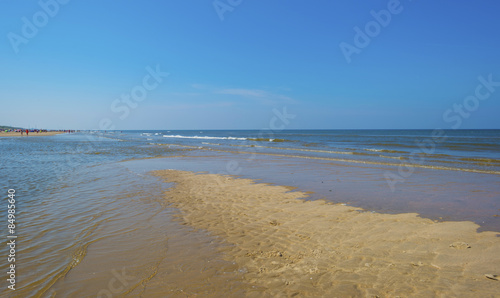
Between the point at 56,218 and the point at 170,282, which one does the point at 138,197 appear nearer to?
the point at 56,218

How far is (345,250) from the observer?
484cm

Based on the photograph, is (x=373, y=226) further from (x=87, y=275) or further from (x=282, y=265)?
(x=87, y=275)

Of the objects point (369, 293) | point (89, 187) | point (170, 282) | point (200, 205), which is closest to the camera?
point (369, 293)

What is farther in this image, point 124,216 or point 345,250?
point 124,216

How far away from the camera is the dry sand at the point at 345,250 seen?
368 centimetres

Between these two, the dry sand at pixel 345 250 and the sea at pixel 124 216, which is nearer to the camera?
the dry sand at pixel 345 250

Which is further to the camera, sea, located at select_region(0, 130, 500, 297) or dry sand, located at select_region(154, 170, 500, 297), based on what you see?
sea, located at select_region(0, 130, 500, 297)

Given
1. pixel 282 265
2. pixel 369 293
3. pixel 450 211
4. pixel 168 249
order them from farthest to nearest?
pixel 450 211 < pixel 168 249 < pixel 282 265 < pixel 369 293

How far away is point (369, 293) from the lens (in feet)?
11.6

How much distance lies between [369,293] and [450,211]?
5496mm

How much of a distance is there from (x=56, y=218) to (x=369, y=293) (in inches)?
274

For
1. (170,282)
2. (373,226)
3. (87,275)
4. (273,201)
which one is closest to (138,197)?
(273,201)

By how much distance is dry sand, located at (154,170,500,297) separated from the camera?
368cm

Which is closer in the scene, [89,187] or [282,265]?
[282,265]
